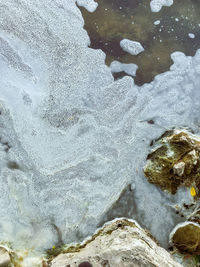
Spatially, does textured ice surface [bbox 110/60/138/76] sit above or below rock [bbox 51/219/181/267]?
above

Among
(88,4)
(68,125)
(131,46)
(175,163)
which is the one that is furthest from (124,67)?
(175,163)

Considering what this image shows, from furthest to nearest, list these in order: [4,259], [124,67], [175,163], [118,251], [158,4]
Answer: [158,4], [124,67], [175,163], [4,259], [118,251]

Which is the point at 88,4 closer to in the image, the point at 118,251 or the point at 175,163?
the point at 175,163

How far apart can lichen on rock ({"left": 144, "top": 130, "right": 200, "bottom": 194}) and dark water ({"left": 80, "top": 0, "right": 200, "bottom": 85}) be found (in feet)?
3.09

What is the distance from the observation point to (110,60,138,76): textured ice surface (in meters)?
3.42

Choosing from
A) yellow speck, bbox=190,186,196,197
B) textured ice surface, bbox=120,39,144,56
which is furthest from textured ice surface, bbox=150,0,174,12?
yellow speck, bbox=190,186,196,197

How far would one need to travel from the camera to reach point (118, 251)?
2.45m

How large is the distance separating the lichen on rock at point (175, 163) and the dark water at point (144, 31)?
94 cm

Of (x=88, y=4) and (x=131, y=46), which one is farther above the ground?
(x=88, y=4)

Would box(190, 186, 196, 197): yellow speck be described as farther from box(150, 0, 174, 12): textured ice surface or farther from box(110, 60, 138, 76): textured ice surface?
box(150, 0, 174, 12): textured ice surface

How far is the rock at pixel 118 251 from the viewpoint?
244 centimetres

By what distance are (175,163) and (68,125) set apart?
1441 millimetres

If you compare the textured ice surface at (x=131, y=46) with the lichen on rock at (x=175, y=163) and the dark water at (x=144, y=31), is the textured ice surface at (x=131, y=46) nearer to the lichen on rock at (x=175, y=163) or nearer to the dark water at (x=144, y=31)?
the dark water at (x=144, y=31)

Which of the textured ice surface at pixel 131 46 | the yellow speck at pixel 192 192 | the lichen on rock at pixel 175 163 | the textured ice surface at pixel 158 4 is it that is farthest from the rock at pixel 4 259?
the textured ice surface at pixel 158 4
